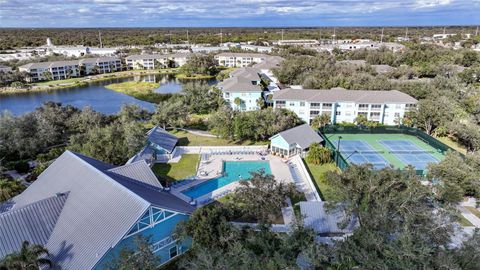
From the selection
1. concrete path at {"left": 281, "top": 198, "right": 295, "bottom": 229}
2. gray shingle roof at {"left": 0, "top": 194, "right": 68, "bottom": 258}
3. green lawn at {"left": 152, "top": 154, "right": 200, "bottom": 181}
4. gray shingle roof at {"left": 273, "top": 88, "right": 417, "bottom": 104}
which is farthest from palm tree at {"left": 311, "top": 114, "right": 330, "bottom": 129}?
gray shingle roof at {"left": 0, "top": 194, "right": 68, "bottom": 258}

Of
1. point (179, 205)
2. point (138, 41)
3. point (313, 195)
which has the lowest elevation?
point (313, 195)

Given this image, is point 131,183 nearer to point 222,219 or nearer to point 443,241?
point 222,219

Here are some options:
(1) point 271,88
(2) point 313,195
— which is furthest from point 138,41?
(2) point 313,195

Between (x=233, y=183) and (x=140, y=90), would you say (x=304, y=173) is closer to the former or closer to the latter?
(x=233, y=183)

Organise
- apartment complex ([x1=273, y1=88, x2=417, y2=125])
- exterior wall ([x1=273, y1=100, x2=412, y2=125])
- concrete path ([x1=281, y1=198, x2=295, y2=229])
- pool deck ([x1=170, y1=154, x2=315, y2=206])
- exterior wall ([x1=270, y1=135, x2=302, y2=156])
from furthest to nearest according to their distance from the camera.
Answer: exterior wall ([x1=273, y1=100, x2=412, y2=125])
apartment complex ([x1=273, y1=88, x2=417, y2=125])
exterior wall ([x1=270, y1=135, x2=302, y2=156])
pool deck ([x1=170, y1=154, x2=315, y2=206])
concrete path ([x1=281, y1=198, x2=295, y2=229])

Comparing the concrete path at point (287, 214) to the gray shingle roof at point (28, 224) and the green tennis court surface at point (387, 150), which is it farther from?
the gray shingle roof at point (28, 224)

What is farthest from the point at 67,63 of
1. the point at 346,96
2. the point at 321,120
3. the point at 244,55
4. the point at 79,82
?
the point at 346,96

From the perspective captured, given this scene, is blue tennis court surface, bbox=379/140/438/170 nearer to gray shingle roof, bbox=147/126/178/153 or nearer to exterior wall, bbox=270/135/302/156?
exterior wall, bbox=270/135/302/156
